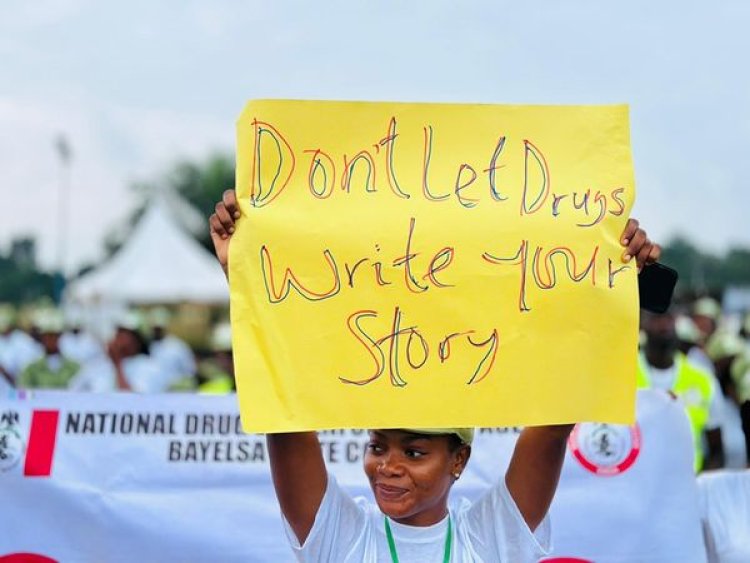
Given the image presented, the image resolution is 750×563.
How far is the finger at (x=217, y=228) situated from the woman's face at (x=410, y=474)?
1.90 ft

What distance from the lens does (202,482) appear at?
4449 mm

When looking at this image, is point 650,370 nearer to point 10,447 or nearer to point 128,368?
point 10,447

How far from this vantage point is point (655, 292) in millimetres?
3088

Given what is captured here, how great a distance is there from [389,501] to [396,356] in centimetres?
33

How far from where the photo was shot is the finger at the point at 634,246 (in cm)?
292

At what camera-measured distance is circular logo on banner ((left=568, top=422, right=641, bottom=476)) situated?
14.8 feet

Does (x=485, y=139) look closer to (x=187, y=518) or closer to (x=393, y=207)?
(x=393, y=207)

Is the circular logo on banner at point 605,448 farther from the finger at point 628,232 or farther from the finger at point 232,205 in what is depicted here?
the finger at point 232,205

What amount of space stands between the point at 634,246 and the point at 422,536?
0.84m

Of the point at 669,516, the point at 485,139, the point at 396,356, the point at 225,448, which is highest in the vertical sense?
the point at 485,139

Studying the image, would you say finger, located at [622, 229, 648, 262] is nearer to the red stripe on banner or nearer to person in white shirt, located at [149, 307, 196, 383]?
the red stripe on banner

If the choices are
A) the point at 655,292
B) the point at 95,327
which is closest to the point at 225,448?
the point at 655,292

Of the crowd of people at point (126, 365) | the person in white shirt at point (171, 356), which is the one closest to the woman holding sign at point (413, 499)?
the crowd of people at point (126, 365)

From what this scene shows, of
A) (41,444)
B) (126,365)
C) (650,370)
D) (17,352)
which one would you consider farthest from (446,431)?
(17,352)
